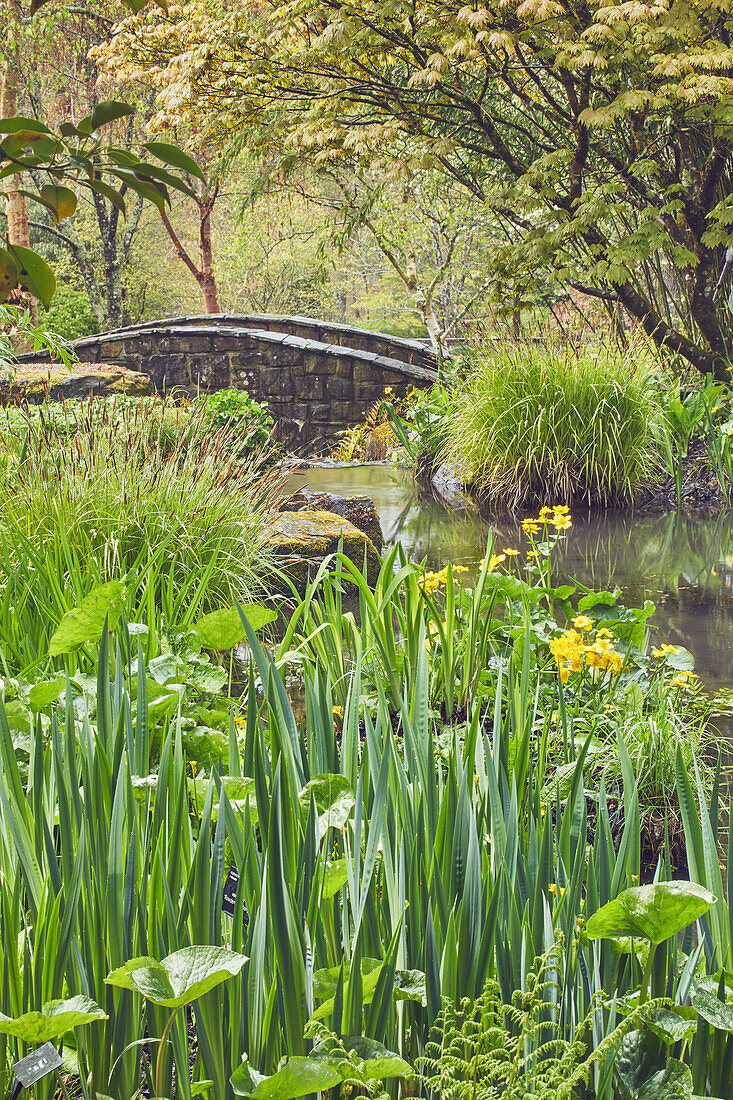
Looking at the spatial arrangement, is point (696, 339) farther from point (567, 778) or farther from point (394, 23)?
point (567, 778)

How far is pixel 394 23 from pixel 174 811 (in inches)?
319

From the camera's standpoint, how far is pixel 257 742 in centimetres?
106

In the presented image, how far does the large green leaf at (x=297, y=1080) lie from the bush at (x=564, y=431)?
637 cm

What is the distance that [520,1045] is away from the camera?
3.01 feet

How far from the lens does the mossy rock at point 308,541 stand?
14.4ft

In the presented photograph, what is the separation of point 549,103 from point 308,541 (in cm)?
589

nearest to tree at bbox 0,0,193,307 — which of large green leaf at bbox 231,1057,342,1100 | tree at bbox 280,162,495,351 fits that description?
large green leaf at bbox 231,1057,342,1100

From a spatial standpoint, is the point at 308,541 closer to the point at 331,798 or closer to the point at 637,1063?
the point at 331,798

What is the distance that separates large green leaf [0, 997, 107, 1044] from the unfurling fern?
0.35 m

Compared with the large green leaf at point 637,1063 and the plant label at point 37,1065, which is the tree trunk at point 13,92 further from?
the large green leaf at point 637,1063

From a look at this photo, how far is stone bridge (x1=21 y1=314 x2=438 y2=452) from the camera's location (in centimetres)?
1280

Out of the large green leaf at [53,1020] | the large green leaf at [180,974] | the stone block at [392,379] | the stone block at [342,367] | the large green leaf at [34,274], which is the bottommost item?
the large green leaf at [53,1020]

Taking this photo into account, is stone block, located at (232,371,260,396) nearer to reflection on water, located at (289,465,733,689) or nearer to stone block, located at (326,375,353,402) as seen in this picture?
stone block, located at (326,375,353,402)

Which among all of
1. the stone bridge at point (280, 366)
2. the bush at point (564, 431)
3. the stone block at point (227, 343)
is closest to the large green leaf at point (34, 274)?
the bush at point (564, 431)
